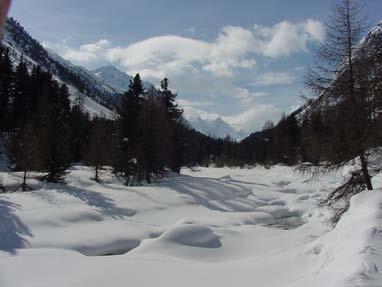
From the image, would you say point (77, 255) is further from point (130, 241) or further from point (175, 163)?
point (175, 163)

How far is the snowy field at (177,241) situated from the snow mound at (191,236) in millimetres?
38

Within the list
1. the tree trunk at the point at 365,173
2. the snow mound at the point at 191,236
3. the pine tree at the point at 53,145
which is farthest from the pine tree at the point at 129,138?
the tree trunk at the point at 365,173

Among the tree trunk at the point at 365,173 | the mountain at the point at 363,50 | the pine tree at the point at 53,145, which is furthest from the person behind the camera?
the pine tree at the point at 53,145

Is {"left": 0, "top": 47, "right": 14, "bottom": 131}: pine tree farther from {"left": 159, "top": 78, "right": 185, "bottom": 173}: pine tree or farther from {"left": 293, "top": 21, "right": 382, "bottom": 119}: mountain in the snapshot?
{"left": 293, "top": 21, "right": 382, "bottom": 119}: mountain

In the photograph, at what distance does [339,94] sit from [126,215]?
12.0 metres

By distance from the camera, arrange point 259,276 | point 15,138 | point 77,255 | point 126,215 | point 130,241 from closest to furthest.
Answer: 1. point 259,276
2. point 77,255
3. point 130,241
4. point 126,215
5. point 15,138

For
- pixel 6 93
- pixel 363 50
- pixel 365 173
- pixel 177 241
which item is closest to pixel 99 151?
pixel 177 241

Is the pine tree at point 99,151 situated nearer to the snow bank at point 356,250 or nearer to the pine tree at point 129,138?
the pine tree at point 129,138

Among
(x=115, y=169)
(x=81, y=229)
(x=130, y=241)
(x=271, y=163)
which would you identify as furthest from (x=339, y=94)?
(x=271, y=163)

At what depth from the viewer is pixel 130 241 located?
15.7 m

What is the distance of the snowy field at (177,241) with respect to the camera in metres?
7.95

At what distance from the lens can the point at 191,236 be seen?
14.2 m

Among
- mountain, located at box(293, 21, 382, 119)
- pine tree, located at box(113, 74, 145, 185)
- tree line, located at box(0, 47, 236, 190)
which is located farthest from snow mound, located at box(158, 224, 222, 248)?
pine tree, located at box(113, 74, 145, 185)

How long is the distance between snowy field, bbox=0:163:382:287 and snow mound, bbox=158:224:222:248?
0.13 ft
